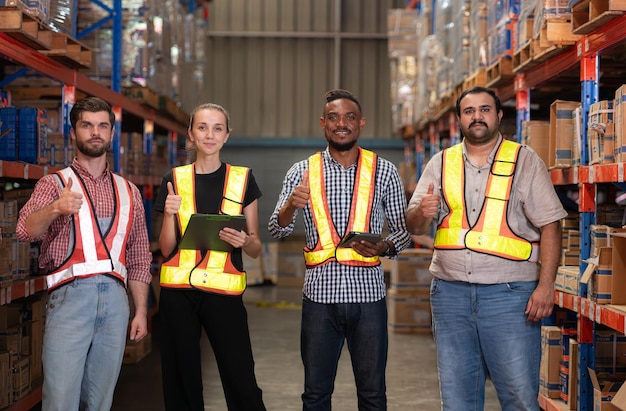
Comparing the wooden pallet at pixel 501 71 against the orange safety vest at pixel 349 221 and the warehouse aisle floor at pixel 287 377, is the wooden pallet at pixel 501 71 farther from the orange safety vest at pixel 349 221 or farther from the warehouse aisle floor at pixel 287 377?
the orange safety vest at pixel 349 221

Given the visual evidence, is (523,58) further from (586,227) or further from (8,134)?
(8,134)

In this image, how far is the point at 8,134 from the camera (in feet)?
18.1

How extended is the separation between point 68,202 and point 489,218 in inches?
80.2

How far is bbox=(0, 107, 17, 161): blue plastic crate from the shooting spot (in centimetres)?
550

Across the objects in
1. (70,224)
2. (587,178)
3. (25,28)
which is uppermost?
(25,28)

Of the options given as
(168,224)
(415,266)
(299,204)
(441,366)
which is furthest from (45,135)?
(415,266)

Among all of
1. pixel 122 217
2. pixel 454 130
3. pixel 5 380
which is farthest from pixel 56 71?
pixel 454 130

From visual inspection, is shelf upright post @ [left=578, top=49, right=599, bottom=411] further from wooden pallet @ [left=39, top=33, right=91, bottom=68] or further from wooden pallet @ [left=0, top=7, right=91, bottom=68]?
wooden pallet @ [left=39, top=33, right=91, bottom=68]

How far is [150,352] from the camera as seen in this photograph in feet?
29.5

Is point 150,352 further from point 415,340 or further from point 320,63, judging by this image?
point 320,63

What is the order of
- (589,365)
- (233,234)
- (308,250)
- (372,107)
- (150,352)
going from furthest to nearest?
(372,107) → (150,352) → (589,365) → (308,250) → (233,234)

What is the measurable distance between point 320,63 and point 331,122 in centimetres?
1460

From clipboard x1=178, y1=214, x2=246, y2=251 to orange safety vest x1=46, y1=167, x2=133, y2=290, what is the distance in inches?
12.5

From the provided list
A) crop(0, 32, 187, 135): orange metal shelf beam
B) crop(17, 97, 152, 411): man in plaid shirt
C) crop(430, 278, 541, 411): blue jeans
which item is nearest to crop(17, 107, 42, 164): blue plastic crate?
crop(0, 32, 187, 135): orange metal shelf beam
